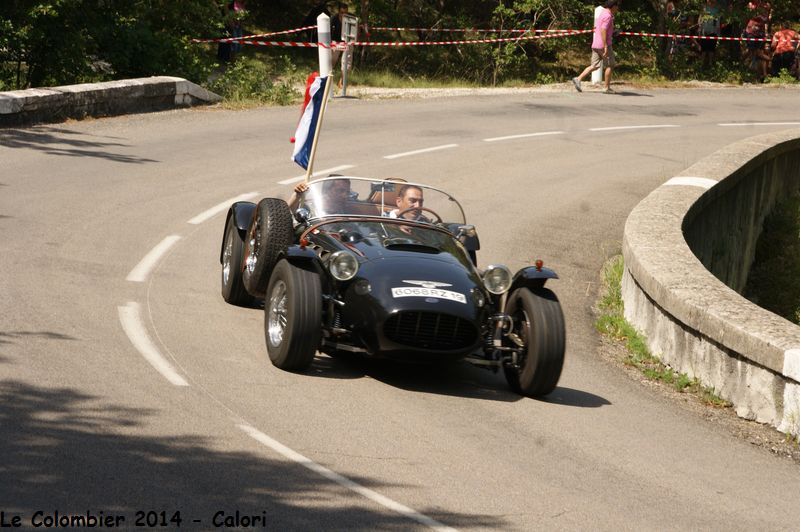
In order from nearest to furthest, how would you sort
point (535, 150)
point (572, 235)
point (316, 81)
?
point (316, 81) < point (572, 235) < point (535, 150)

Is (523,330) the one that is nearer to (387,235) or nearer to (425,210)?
(387,235)

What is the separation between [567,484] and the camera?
6.87 metres

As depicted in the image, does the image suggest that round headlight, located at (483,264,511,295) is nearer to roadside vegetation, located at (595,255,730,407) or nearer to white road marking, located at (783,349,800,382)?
roadside vegetation, located at (595,255,730,407)

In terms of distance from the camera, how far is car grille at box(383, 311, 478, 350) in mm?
8398

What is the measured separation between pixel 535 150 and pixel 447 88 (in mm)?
7129

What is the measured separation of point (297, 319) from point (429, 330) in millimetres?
924

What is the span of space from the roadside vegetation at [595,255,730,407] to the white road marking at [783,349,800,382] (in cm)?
88

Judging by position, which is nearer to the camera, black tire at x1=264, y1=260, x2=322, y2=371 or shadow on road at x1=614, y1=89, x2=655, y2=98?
black tire at x1=264, y1=260, x2=322, y2=371

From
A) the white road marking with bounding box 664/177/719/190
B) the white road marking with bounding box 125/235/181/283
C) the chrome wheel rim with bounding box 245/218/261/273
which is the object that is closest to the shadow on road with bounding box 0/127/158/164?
the white road marking with bounding box 125/235/181/283

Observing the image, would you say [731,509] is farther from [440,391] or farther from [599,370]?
[599,370]

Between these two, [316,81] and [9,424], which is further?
[316,81]

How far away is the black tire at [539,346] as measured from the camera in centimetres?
854

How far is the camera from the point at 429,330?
8461 millimetres

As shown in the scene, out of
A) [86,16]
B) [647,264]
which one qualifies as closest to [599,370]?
[647,264]
